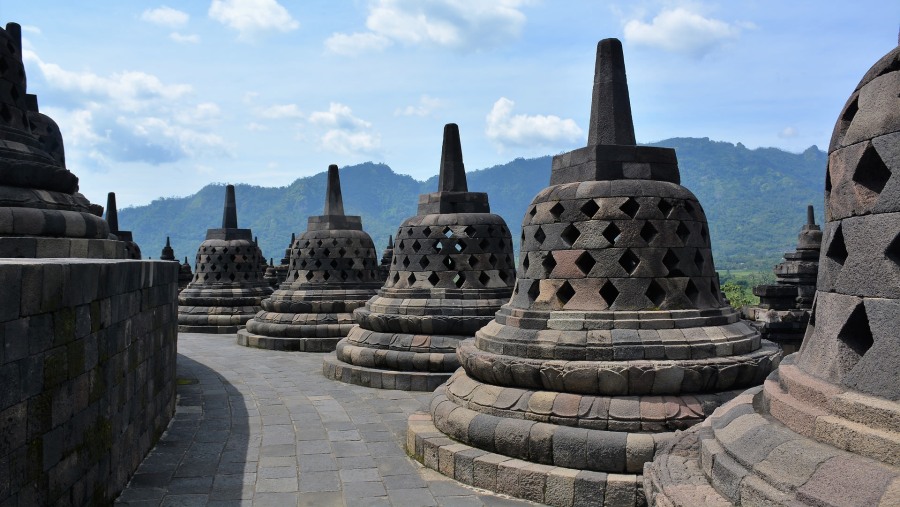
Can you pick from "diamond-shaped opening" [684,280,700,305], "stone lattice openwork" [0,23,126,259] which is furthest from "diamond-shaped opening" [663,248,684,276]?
"stone lattice openwork" [0,23,126,259]

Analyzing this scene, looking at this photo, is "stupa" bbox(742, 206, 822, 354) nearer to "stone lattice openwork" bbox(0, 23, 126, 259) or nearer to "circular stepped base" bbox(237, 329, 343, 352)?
"circular stepped base" bbox(237, 329, 343, 352)

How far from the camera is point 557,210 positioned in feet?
21.4

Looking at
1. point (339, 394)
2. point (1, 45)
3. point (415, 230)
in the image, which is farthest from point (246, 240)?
point (1, 45)

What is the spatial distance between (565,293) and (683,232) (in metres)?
1.17

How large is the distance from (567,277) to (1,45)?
6389 millimetres

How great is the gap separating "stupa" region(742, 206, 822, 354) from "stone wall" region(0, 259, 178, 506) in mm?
9029

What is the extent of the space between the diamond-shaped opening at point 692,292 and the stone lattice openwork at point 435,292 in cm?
459

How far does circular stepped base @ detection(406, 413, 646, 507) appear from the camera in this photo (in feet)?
16.8

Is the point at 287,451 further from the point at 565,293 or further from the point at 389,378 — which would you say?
the point at 389,378

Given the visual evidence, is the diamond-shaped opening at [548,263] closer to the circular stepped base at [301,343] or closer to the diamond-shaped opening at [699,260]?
the diamond-shaped opening at [699,260]

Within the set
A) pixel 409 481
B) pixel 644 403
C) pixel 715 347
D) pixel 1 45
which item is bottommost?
pixel 409 481

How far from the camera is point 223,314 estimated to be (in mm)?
18750

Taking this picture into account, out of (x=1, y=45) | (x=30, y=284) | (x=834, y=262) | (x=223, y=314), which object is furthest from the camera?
(x=223, y=314)

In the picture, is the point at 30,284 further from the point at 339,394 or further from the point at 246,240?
the point at 246,240
